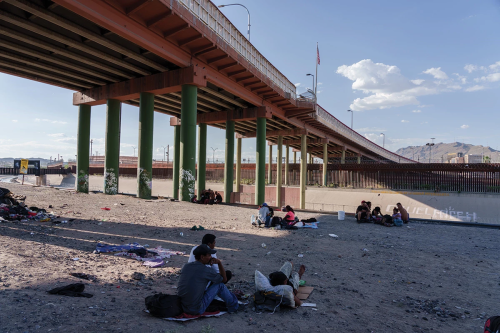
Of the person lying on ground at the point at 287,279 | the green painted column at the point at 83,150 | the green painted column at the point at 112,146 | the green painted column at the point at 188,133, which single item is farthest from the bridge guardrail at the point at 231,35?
the green painted column at the point at 83,150

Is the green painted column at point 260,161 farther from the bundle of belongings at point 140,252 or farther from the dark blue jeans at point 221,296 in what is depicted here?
the dark blue jeans at point 221,296

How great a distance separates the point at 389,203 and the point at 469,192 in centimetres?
643

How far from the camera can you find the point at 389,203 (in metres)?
26.8

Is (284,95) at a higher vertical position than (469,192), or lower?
higher

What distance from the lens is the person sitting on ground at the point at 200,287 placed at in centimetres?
402

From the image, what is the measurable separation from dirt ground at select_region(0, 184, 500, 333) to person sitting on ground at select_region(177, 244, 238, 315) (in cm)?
20

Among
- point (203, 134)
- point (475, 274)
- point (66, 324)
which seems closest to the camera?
point (66, 324)

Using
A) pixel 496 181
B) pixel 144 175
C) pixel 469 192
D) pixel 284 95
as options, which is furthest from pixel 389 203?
pixel 144 175

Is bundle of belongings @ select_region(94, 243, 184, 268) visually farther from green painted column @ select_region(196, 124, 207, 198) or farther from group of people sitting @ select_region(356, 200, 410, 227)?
green painted column @ select_region(196, 124, 207, 198)

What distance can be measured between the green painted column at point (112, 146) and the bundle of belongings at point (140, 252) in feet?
45.7

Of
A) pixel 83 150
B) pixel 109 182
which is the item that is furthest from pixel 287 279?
pixel 83 150

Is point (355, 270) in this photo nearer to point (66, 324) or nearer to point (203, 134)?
point (66, 324)

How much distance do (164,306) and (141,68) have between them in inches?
646

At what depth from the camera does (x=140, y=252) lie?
22.7 ft
